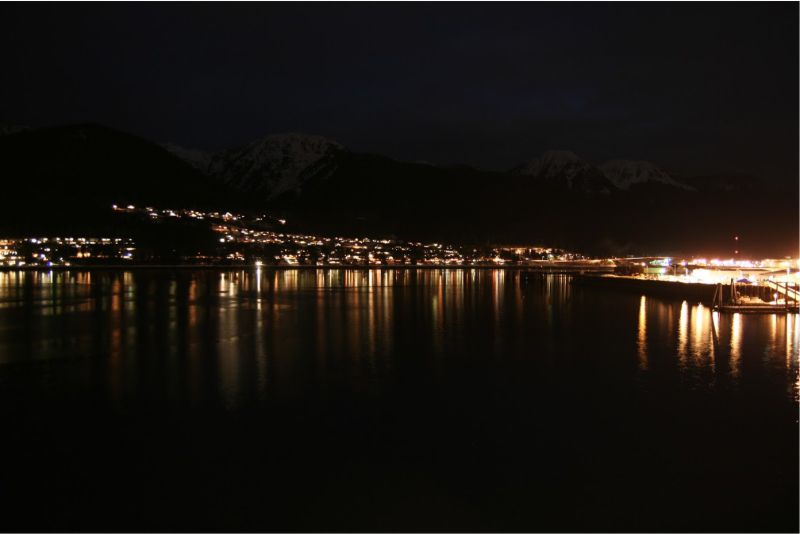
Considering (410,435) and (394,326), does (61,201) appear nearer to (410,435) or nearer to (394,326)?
Answer: (394,326)

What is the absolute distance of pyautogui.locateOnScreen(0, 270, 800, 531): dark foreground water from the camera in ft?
13.3

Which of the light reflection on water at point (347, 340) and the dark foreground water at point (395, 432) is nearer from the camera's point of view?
the dark foreground water at point (395, 432)

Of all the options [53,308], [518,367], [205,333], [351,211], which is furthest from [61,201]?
[518,367]

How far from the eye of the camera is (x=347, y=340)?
11.0 metres

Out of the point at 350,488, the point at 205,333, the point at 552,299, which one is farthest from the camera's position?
the point at 552,299

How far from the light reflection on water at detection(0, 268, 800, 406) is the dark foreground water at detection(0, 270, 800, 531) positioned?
8cm

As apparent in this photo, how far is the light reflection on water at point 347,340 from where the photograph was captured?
7.89 m

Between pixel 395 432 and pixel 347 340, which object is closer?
pixel 395 432

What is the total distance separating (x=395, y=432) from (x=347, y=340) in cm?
554

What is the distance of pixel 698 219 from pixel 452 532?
11484 cm

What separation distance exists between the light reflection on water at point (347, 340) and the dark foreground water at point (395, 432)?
8 cm

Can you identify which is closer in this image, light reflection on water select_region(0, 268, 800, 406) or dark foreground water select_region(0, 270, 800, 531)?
dark foreground water select_region(0, 270, 800, 531)

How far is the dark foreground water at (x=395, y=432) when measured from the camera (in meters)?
4.04

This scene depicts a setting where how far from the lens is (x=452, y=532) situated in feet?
12.4
